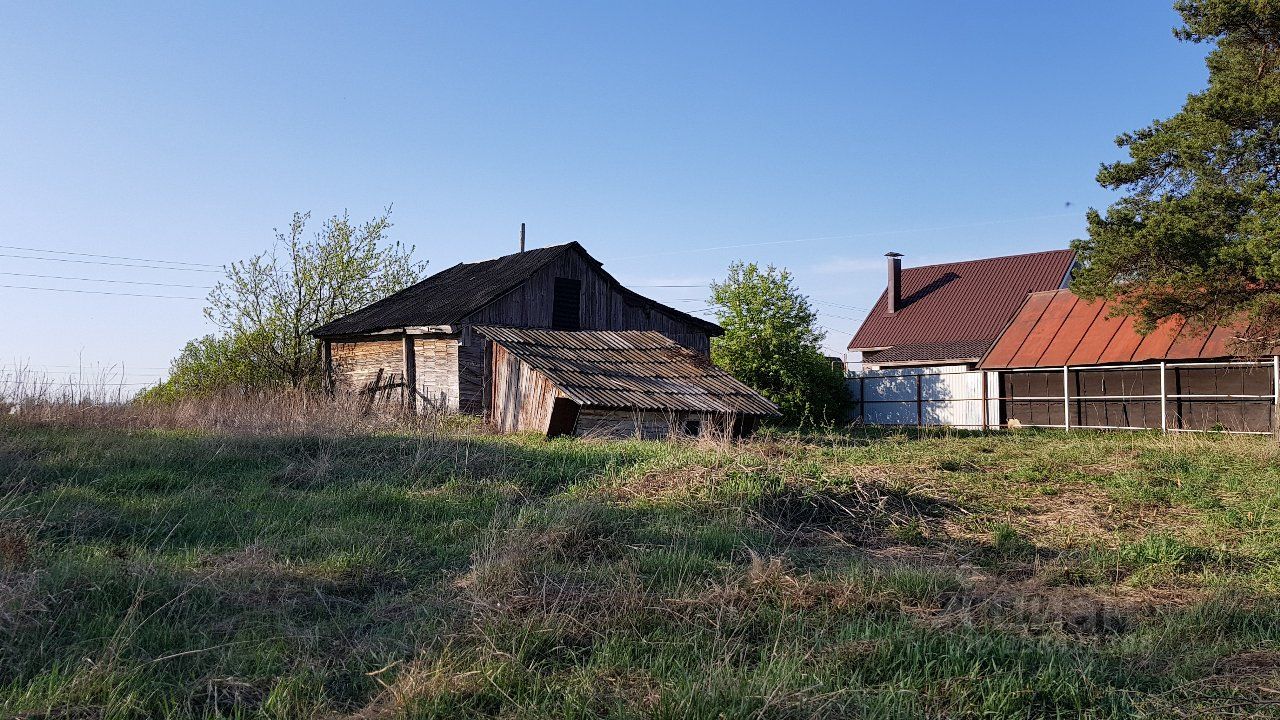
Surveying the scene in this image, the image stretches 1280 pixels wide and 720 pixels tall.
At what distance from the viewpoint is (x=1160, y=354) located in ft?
64.6

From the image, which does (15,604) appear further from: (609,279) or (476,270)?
(476,270)

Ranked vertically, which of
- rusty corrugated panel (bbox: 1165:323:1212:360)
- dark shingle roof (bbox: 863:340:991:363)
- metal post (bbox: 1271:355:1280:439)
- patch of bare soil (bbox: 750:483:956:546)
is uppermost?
dark shingle roof (bbox: 863:340:991:363)

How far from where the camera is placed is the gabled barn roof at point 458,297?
23.6m

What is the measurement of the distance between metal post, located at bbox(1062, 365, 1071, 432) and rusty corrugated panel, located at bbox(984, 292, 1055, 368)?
1.42 metres

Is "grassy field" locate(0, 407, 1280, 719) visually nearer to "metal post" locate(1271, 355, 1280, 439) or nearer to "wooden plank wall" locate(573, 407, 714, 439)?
"wooden plank wall" locate(573, 407, 714, 439)

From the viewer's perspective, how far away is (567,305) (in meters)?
25.6

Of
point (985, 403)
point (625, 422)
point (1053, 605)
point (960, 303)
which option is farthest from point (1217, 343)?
point (1053, 605)

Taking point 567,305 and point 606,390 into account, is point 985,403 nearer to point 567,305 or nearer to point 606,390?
point 567,305

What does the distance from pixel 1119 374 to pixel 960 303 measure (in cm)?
1126

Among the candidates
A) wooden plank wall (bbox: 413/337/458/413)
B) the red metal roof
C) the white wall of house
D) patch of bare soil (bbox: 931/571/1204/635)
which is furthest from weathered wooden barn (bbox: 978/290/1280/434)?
wooden plank wall (bbox: 413/337/458/413)

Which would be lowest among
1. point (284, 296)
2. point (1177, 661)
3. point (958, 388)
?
point (1177, 661)

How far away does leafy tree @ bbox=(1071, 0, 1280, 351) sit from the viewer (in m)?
14.7

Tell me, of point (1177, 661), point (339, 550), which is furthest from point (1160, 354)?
point (339, 550)

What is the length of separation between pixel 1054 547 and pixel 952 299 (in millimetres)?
26689
